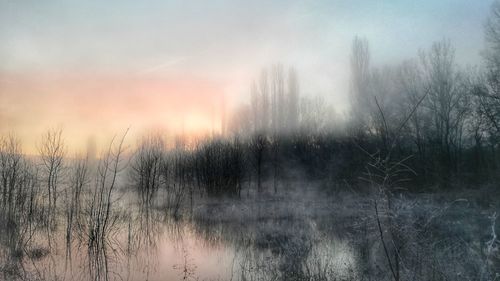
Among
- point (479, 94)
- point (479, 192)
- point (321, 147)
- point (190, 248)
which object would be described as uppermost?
point (479, 94)

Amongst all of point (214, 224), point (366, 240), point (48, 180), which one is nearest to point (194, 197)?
point (214, 224)

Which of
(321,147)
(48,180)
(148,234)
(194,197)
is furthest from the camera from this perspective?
(321,147)

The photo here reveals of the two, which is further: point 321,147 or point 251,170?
point 321,147

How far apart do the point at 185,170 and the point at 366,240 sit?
71.9ft

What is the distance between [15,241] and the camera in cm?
1137

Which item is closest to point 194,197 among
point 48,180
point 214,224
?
point 214,224

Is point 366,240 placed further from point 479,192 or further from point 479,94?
point 479,94

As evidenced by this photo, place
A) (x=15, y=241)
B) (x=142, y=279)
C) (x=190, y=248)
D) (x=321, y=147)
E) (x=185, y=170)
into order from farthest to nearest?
(x=321, y=147)
(x=185, y=170)
(x=190, y=248)
(x=15, y=241)
(x=142, y=279)

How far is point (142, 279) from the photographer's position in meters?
8.43

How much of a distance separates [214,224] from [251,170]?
45.6 feet

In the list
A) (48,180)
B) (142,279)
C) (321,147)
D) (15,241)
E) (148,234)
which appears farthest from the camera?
(321,147)

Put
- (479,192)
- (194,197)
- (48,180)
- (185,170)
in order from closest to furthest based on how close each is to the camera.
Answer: (48,180) → (479,192) → (194,197) → (185,170)

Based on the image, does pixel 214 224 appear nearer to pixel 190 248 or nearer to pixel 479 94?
pixel 190 248

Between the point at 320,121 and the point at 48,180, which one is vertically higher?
the point at 320,121
